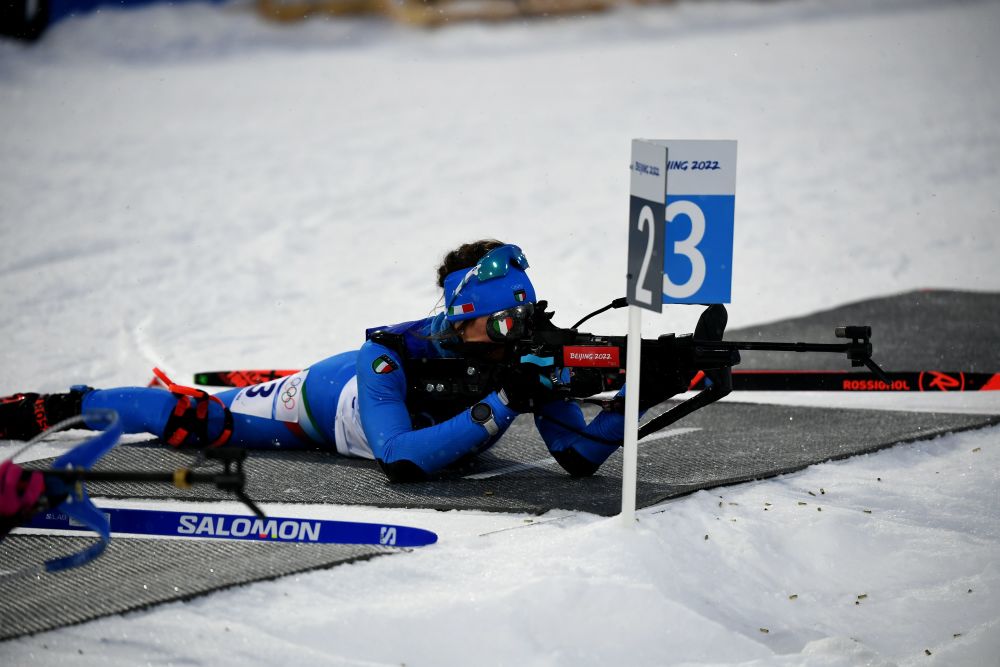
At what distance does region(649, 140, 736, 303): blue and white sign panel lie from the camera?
395cm

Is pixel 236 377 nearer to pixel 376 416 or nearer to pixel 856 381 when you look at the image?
pixel 376 416

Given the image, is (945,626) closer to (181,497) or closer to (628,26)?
(181,497)

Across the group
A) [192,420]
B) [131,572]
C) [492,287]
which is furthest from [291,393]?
[131,572]

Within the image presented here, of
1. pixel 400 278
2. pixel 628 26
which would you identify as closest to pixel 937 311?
pixel 400 278

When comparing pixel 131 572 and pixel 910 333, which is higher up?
pixel 910 333

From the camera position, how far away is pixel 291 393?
5070 mm

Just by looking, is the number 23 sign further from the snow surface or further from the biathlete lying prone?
the snow surface

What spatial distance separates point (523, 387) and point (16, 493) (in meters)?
1.78

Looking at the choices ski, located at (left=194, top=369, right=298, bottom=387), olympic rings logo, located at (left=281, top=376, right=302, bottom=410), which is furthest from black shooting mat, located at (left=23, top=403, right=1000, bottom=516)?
ski, located at (left=194, top=369, right=298, bottom=387)

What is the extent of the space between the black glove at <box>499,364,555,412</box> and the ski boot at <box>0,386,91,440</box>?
2052mm

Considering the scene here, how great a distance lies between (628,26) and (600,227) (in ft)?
24.1

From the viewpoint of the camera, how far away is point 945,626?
3566 mm

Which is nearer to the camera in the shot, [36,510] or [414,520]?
[36,510]

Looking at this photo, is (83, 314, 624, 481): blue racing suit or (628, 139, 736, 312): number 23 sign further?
(83, 314, 624, 481): blue racing suit
